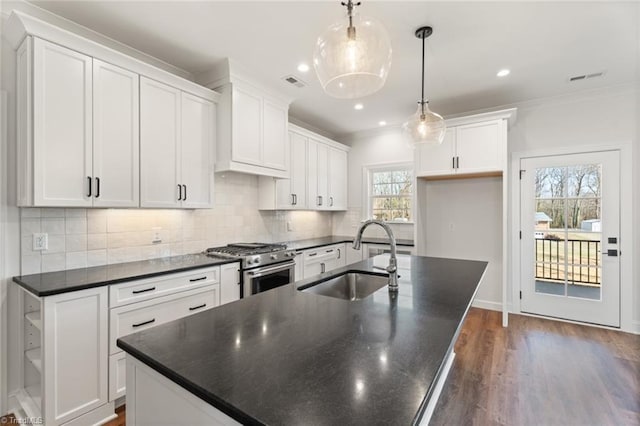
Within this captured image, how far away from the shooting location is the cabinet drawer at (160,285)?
200cm

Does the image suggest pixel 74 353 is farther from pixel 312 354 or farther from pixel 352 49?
pixel 352 49

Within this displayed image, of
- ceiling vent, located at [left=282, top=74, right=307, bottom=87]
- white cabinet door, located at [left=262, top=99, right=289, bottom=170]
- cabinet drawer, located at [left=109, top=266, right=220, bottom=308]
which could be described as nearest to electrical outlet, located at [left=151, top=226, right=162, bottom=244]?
cabinet drawer, located at [left=109, top=266, right=220, bottom=308]

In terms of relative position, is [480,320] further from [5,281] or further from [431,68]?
[5,281]

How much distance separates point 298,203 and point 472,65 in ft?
8.46

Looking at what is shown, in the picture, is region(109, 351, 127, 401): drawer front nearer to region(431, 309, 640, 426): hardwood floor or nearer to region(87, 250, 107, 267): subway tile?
region(87, 250, 107, 267): subway tile

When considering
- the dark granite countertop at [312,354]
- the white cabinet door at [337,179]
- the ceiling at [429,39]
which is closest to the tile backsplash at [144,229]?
the white cabinet door at [337,179]

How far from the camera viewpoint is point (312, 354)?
943mm

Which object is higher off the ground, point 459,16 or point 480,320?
point 459,16

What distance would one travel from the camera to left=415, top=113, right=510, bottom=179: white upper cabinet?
3.59 m

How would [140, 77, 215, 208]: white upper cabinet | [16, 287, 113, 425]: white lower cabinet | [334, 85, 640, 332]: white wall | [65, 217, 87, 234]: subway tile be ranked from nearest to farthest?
[16, 287, 113, 425]: white lower cabinet < [65, 217, 87, 234]: subway tile < [140, 77, 215, 208]: white upper cabinet < [334, 85, 640, 332]: white wall

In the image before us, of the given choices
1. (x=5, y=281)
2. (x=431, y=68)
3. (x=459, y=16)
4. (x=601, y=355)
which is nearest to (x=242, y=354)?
(x=5, y=281)

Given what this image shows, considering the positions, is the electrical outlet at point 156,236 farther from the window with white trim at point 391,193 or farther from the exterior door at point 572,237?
the exterior door at point 572,237

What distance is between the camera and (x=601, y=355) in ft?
9.32

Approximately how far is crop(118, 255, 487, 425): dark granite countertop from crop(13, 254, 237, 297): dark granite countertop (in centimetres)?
104
